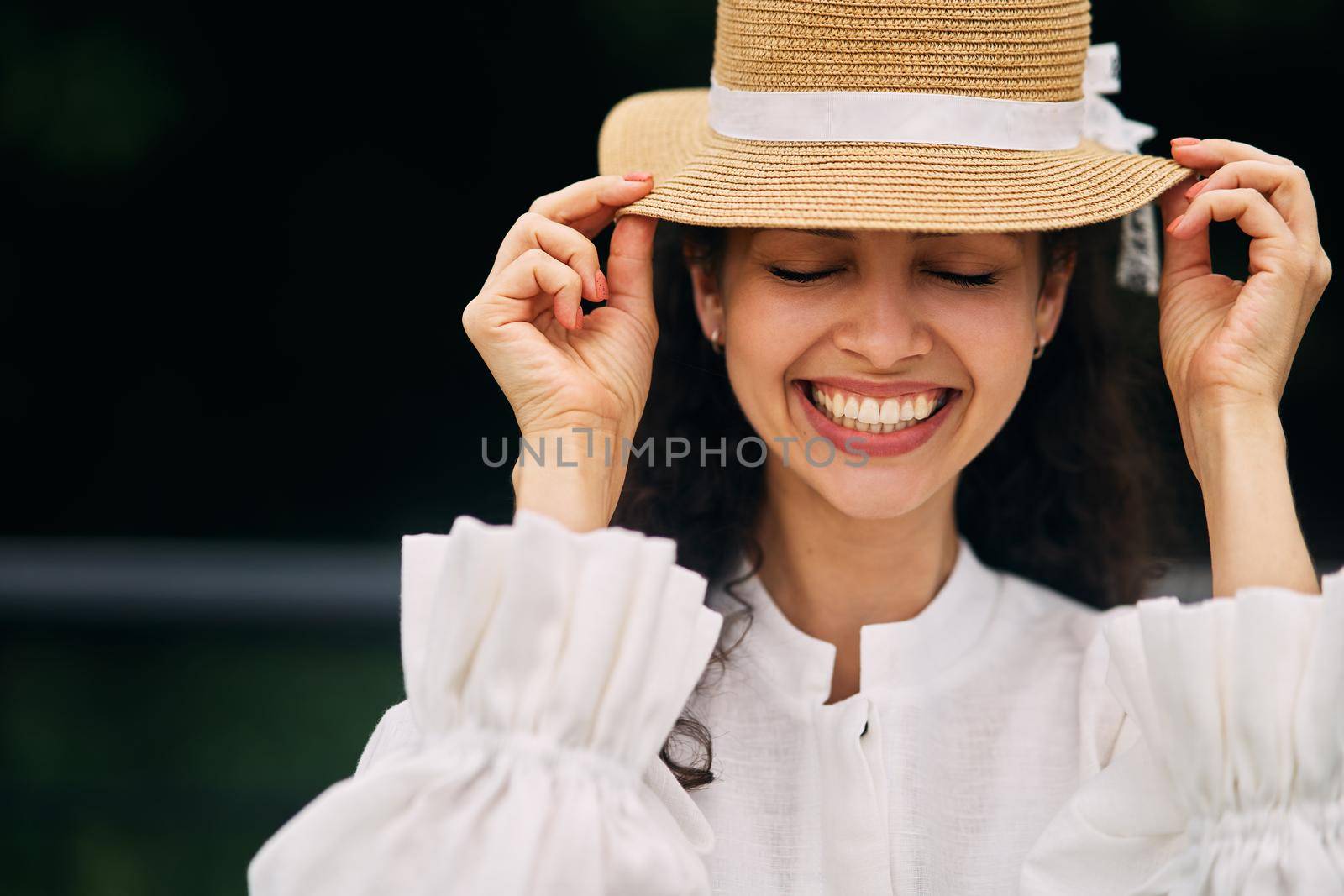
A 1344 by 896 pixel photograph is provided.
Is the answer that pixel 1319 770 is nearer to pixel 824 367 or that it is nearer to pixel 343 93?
pixel 824 367

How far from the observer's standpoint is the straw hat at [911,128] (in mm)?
1611

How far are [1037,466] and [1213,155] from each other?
A: 670 millimetres

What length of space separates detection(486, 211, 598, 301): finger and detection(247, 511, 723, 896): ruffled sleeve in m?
0.36

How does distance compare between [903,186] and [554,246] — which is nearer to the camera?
[903,186]

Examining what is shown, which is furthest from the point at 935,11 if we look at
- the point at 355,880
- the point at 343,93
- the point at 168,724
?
the point at 168,724

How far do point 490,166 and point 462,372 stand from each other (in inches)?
17.1

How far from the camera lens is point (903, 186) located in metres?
1.61

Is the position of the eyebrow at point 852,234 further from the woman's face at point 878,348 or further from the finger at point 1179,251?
the finger at point 1179,251

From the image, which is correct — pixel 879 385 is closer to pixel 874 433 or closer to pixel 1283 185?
pixel 874 433

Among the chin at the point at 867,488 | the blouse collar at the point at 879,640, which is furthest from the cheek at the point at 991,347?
the blouse collar at the point at 879,640

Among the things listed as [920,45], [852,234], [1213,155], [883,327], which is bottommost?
[883,327]

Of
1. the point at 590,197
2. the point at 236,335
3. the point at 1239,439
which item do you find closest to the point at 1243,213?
the point at 1239,439

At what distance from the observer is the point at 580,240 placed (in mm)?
1734

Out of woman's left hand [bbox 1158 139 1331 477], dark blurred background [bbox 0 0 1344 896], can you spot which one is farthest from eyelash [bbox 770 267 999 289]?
dark blurred background [bbox 0 0 1344 896]
